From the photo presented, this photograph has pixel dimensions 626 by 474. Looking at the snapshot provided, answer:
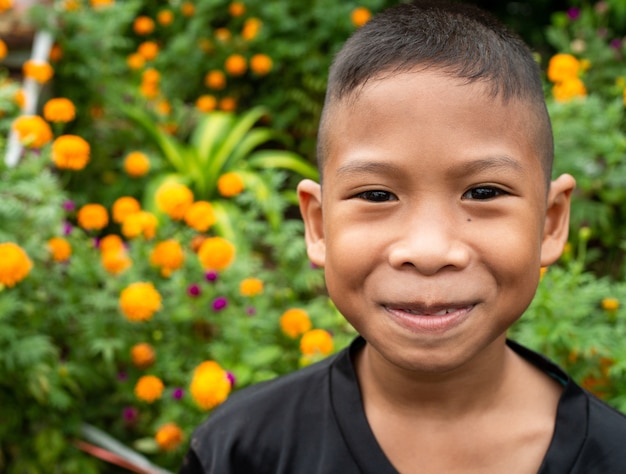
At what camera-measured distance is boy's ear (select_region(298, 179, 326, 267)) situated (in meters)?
1.39

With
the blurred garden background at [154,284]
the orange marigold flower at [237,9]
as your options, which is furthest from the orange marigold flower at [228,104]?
the blurred garden background at [154,284]

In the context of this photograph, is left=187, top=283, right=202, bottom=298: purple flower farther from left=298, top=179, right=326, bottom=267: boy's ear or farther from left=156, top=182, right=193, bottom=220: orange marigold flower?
left=298, top=179, right=326, bottom=267: boy's ear

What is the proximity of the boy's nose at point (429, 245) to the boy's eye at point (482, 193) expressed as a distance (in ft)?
0.17

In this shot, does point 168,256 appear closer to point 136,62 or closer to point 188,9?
point 136,62

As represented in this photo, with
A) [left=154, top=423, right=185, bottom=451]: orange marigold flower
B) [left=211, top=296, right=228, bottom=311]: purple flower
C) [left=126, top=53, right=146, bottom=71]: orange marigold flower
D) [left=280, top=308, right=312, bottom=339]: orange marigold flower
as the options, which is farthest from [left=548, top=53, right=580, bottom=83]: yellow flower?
[left=126, top=53, right=146, bottom=71]: orange marigold flower

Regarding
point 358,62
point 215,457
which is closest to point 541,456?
point 215,457

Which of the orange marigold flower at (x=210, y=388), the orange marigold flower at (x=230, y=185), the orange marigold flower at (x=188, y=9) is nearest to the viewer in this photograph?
the orange marigold flower at (x=210, y=388)

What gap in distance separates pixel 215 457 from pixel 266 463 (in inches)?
4.4

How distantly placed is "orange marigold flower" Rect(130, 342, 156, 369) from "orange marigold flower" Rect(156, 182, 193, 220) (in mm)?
441

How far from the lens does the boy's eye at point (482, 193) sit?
1129 millimetres

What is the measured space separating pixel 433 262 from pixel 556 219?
0.38 meters

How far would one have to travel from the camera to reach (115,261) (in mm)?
2322

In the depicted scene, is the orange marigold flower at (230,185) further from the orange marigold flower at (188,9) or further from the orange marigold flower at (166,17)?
the orange marigold flower at (188,9)

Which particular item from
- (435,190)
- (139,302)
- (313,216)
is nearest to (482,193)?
(435,190)
